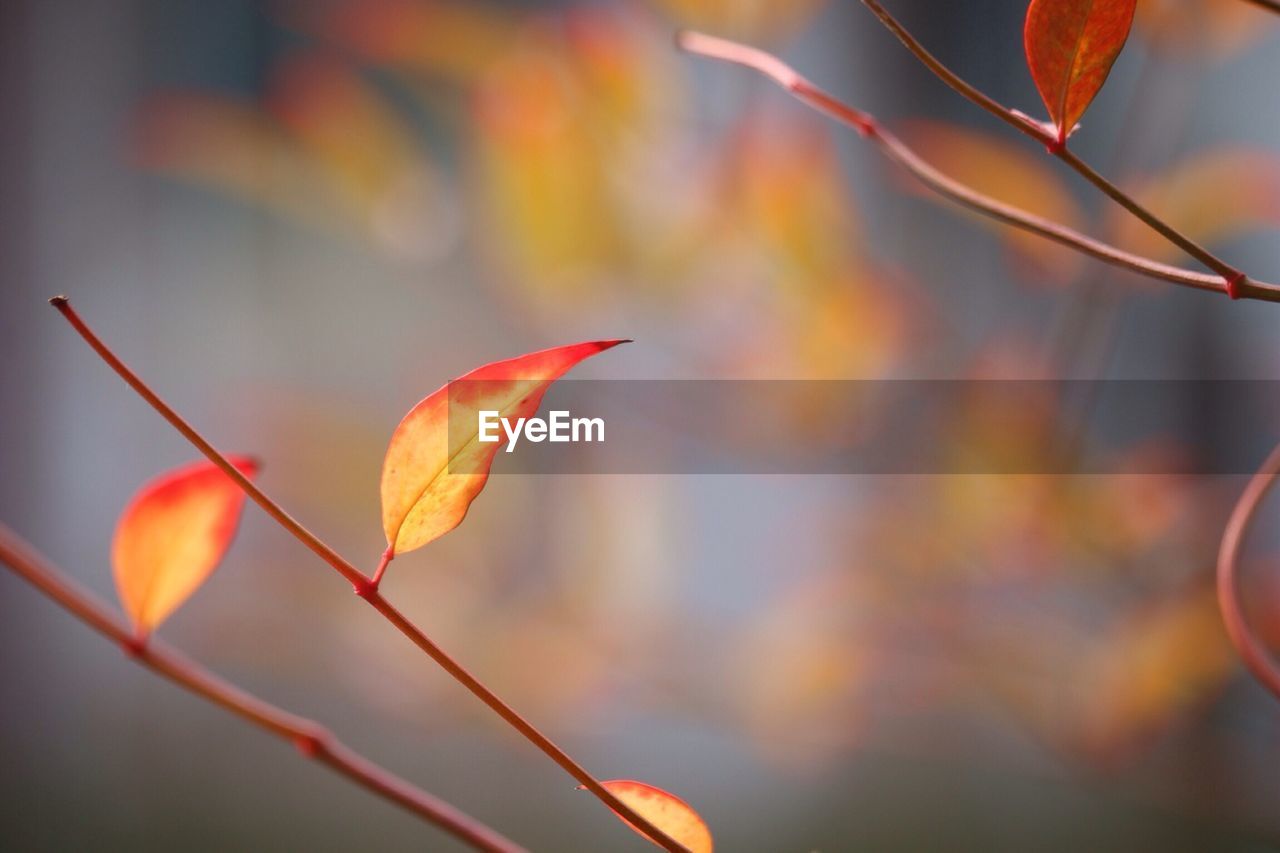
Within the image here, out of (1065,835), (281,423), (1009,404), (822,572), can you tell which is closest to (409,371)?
(281,423)

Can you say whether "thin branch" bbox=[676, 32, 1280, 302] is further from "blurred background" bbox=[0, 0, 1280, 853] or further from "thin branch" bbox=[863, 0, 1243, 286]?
"blurred background" bbox=[0, 0, 1280, 853]

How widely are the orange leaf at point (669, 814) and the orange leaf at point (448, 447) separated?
44 mm

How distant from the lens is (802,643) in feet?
1.51

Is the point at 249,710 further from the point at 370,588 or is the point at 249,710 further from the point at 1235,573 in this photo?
the point at 1235,573

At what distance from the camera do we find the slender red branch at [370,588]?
11 cm

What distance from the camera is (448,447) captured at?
5.2 inches

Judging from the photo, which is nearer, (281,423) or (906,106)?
(281,423)

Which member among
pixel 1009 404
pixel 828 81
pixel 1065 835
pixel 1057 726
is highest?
pixel 828 81

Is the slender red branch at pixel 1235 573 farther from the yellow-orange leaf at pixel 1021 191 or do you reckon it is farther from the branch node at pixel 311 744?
the yellow-orange leaf at pixel 1021 191

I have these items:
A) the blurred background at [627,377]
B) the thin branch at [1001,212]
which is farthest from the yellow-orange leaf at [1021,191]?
the thin branch at [1001,212]

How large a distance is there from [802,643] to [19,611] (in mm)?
774

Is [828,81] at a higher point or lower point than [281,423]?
higher

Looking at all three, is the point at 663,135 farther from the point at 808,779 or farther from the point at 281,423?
the point at 808,779

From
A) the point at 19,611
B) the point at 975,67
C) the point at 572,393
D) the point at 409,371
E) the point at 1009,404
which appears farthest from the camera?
the point at 19,611
